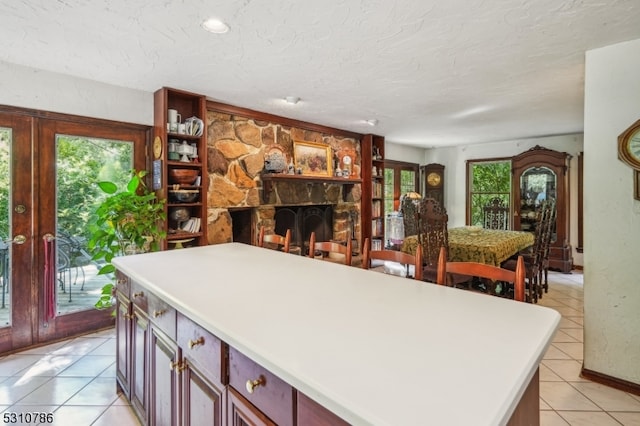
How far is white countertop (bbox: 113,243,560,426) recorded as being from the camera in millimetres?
613

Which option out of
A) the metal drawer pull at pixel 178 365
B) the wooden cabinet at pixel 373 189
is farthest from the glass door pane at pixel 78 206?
the wooden cabinet at pixel 373 189

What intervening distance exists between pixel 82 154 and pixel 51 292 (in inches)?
49.2

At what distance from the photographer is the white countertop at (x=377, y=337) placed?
2.01 feet

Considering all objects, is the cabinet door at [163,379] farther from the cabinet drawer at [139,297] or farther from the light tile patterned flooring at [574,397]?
the light tile patterned flooring at [574,397]

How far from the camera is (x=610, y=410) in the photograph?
1.96 meters

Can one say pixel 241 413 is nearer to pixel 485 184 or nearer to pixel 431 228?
pixel 431 228

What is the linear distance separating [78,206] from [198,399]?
2697mm

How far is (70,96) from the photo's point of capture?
2891mm

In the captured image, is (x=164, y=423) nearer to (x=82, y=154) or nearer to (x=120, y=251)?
(x=120, y=251)

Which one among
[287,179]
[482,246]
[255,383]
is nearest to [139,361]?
[255,383]

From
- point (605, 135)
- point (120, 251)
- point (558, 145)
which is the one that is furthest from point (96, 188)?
point (558, 145)

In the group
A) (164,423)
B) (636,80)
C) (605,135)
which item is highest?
(636,80)

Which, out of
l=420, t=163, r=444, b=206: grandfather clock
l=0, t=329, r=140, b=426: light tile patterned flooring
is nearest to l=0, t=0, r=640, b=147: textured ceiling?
l=0, t=329, r=140, b=426: light tile patterned flooring

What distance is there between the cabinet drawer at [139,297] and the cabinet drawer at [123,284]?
0.28 ft
